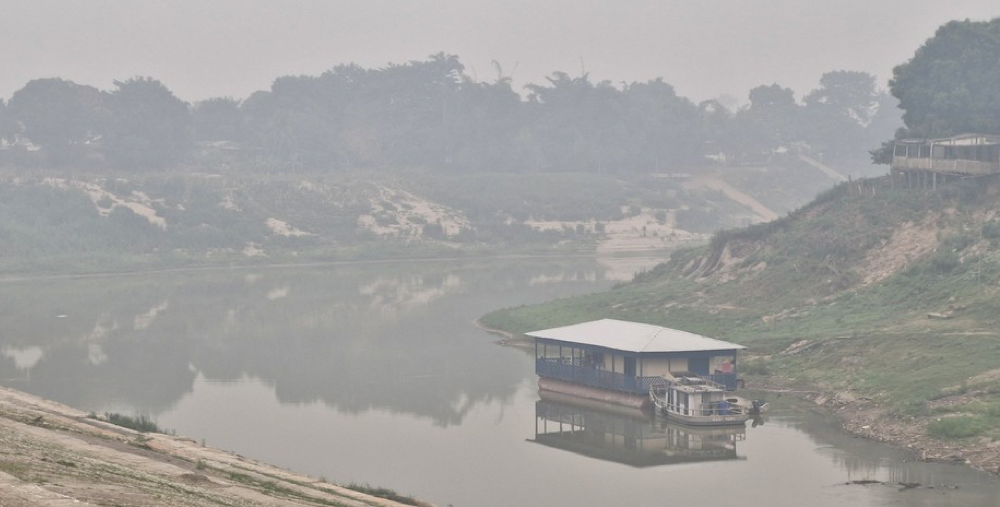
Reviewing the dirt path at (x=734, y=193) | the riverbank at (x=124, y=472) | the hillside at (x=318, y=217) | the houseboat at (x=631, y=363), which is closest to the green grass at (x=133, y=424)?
the riverbank at (x=124, y=472)

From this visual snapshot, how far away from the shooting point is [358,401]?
61875 mm

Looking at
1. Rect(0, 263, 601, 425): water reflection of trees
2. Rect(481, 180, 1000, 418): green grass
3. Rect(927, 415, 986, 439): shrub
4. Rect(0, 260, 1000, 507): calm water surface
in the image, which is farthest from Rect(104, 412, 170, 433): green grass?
Rect(481, 180, 1000, 418): green grass

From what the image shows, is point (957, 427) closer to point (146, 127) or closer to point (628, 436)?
point (628, 436)

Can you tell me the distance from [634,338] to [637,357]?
185cm

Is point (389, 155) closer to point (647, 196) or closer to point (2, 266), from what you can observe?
point (647, 196)

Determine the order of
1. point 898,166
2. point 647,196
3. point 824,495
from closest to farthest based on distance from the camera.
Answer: point 824,495 < point 898,166 < point 647,196

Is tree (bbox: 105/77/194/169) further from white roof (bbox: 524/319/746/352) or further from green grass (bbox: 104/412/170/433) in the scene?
green grass (bbox: 104/412/170/433)

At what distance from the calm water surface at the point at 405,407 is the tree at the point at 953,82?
25883mm

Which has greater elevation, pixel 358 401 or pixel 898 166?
pixel 898 166

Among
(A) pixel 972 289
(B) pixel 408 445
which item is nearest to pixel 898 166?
(A) pixel 972 289

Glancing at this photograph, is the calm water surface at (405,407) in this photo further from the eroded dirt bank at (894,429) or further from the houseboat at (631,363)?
the houseboat at (631,363)

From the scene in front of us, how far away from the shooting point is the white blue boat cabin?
57.7 metres

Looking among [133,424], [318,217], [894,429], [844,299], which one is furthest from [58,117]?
[894,429]

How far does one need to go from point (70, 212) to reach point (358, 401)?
3376 inches
